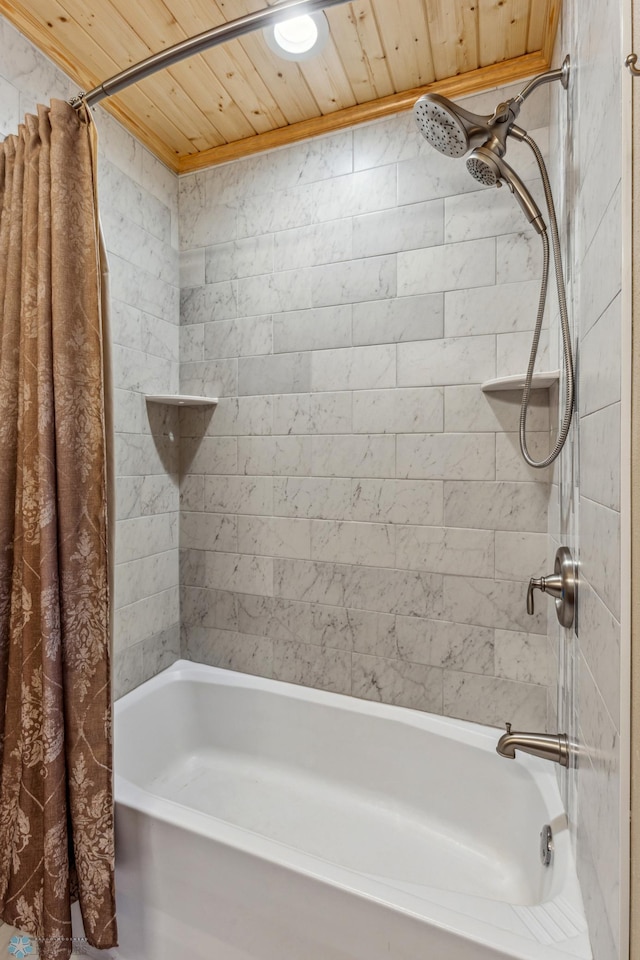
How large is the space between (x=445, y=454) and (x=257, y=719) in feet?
4.00

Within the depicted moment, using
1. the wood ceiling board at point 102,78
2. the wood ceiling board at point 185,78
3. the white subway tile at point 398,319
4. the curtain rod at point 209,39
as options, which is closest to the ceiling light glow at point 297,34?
the wood ceiling board at point 185,78

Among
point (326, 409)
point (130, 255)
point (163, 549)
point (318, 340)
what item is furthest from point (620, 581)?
point (130, 255)

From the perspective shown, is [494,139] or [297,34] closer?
[494,139]

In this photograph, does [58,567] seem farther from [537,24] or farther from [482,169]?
[537,24]

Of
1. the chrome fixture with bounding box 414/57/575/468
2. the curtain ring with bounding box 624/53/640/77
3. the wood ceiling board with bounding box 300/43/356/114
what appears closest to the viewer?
the curtain ring with bounding box 624/53/640/77

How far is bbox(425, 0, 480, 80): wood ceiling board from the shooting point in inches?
52.7

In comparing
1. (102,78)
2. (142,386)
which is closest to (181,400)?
(142,386)

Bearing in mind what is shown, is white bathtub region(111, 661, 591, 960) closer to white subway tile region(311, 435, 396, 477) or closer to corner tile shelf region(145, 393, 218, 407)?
white subway tile region(311, 435, 396, 477)

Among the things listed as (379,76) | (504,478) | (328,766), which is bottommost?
(328,766)

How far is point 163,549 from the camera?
77.8 inches

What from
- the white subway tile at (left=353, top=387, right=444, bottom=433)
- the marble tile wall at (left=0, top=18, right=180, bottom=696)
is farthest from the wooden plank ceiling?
the white subway tile at (left=353, top=387, right=444, bottom=433)

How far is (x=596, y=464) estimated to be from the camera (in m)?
0.81

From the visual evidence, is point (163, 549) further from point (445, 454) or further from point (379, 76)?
point (379, 76)

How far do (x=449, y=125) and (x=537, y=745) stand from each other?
4.94 feet
